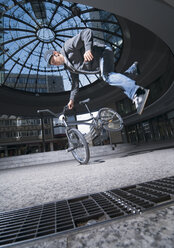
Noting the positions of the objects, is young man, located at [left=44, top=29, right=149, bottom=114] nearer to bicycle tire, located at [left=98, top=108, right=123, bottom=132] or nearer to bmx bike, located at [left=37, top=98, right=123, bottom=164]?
bmx bike, located at [left=37, top=98, right=123, bottom=164]

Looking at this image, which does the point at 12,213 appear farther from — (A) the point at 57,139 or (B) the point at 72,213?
(A) the point at 57,139

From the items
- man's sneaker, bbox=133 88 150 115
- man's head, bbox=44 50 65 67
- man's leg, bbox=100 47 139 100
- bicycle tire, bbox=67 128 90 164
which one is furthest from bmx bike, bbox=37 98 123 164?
man's sneaker, bbox=133 88 150 115

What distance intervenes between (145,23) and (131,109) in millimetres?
15871

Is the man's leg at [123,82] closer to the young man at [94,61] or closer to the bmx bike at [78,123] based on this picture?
the young man at [94,61]

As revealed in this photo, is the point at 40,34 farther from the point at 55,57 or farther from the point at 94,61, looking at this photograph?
the point at 94,61

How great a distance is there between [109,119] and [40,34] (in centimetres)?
1351

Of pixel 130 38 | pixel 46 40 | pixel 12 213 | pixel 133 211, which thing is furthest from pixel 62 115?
pixel 46 40

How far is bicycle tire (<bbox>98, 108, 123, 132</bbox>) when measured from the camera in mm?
4721

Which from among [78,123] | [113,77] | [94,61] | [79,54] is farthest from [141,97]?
[78,123]

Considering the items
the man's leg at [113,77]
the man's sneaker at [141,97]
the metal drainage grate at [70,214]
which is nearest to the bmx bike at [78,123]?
the man's leg at [113,77]

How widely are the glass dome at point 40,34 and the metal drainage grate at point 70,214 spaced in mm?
12174

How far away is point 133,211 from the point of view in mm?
847

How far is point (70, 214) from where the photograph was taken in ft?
3.03

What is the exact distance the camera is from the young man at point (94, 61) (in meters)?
2.28
